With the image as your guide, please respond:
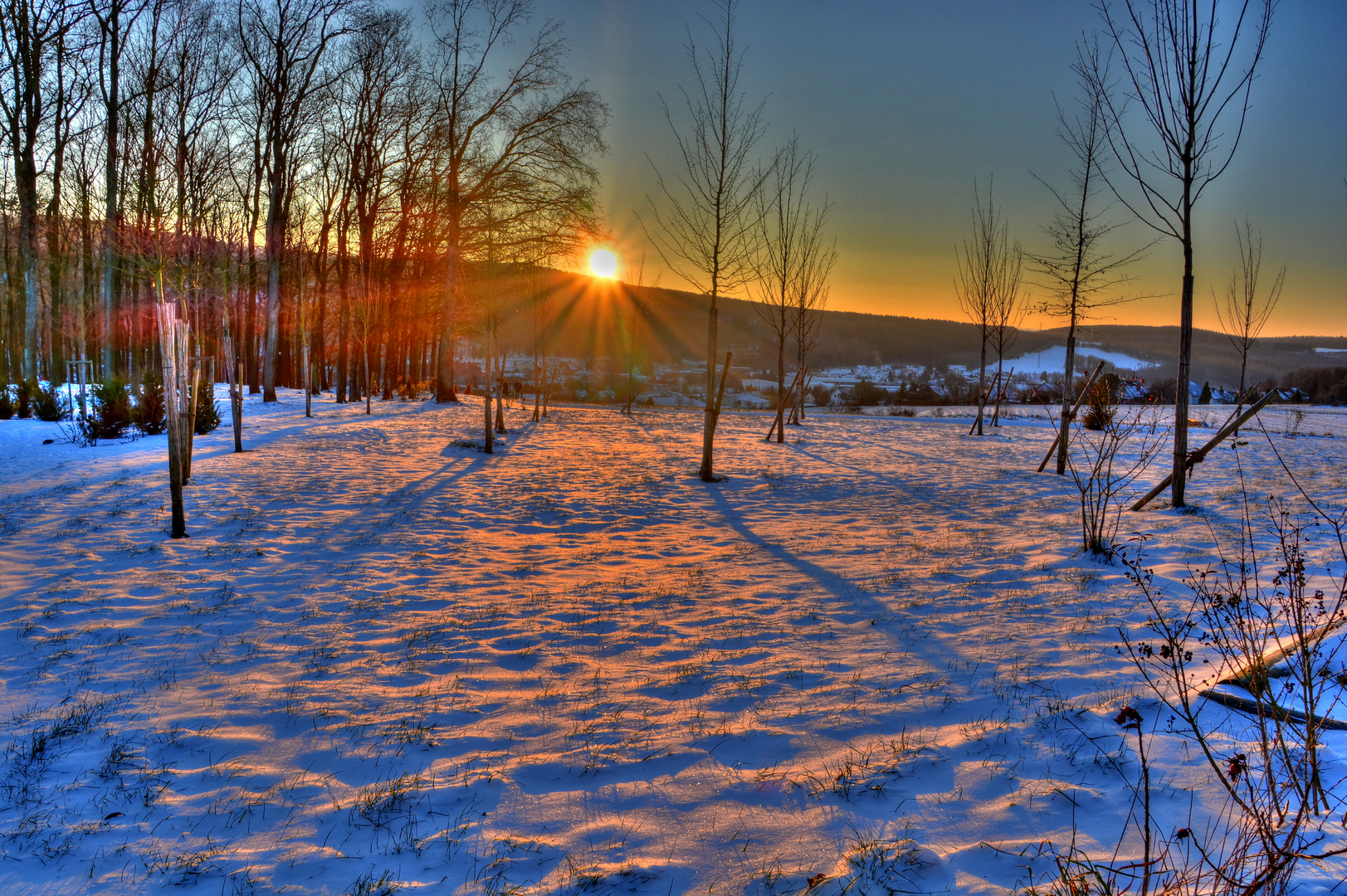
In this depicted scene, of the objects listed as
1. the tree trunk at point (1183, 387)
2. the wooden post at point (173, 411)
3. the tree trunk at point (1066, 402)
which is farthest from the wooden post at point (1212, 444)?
the wooden post at point (173, 411)

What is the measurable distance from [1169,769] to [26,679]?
19.4 feet

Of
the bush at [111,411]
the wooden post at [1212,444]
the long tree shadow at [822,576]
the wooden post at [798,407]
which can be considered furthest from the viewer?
the wooden post at [798,407]

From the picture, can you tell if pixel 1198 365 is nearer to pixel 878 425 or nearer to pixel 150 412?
pixel 878 425

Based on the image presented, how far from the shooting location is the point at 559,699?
3.60m

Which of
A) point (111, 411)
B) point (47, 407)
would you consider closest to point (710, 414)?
point (111, 411)

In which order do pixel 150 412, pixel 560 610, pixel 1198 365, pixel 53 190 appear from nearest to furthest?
pixel 560 610 < pixel 150 412 < pixel 53 190 < pixel 1198 365

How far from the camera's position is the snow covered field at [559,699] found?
231 centimetres

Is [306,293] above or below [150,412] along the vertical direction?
above

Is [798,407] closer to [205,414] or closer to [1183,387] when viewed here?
[1183,387]

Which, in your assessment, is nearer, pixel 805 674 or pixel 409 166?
pixel 805 674

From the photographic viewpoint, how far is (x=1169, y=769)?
105 inches

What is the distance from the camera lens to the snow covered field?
2.31 metres

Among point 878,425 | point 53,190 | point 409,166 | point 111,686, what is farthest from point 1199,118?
point 53,190

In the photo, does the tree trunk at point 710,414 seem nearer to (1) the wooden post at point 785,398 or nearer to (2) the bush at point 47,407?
(1) the wooden post at point 785,398
